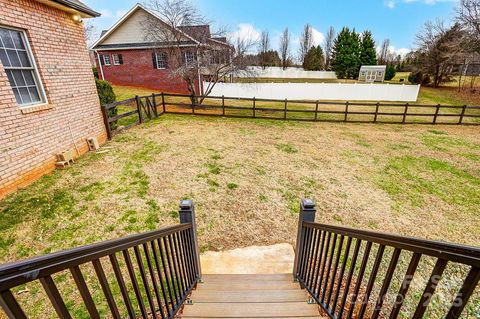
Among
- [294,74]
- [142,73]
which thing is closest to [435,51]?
[294,74]

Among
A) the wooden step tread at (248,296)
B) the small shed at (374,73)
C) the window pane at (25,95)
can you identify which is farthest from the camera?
the small shed at (374,73)

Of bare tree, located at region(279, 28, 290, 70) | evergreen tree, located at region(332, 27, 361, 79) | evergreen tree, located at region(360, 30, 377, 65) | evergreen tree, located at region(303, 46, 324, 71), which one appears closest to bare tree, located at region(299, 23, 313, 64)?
bare tree, located at region(279, 28, 290, 70)

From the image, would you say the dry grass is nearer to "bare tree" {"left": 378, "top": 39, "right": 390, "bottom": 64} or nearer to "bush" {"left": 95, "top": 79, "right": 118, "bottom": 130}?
"bush" {"left": 95, "top": 79, "right": 118, "bottom": 130}

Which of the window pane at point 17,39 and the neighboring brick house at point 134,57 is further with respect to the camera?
the neighboring brick house at point 134,57

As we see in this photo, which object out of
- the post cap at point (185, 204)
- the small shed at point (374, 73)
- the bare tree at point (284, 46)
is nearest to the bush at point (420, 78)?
the small shed at point (374, 73)

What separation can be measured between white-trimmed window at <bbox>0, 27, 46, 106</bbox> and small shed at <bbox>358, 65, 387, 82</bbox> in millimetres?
37748

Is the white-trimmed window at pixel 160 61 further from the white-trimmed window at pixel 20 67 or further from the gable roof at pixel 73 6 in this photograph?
the white-trimmed window at pixel 20 67

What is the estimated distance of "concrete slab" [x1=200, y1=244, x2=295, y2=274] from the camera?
329cm

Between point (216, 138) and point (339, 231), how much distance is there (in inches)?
291

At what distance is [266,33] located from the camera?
50688mm

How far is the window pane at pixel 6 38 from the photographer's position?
4648mm

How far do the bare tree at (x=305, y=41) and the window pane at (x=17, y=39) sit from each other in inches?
2138

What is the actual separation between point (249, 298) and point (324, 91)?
1998 cm

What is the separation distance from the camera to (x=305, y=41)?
5297 cm
